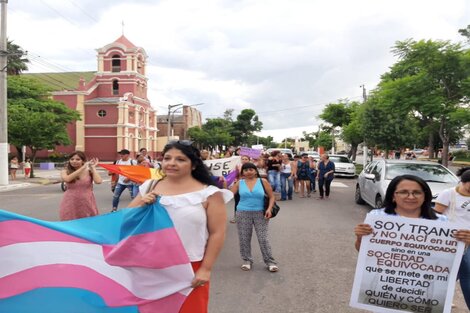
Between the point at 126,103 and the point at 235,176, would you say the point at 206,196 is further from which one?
the point at 126,103

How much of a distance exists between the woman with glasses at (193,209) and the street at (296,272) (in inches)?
73.5

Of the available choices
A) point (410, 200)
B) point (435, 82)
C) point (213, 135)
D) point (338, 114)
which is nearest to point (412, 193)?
point (410, 200)

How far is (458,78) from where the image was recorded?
13.9 m

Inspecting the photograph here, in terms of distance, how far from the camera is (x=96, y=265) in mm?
2877

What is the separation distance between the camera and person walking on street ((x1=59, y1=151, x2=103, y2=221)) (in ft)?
16.9

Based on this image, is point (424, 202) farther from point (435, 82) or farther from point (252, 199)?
point (435, 82)

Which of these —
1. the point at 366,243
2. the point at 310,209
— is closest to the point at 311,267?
the point at 366,243

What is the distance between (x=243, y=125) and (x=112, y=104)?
38944mm

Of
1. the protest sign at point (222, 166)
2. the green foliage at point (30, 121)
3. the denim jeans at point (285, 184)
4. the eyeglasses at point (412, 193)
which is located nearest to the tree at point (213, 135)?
the green foliage at point (30, 121)

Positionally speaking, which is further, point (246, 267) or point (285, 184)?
point (285, 184)

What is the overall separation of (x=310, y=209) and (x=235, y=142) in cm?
7317

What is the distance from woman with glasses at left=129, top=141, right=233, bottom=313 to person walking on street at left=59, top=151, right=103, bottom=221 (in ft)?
8.81

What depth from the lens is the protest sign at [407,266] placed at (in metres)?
2.82

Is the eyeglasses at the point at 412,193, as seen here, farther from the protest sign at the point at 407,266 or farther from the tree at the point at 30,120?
the tree at the point at 30,120
